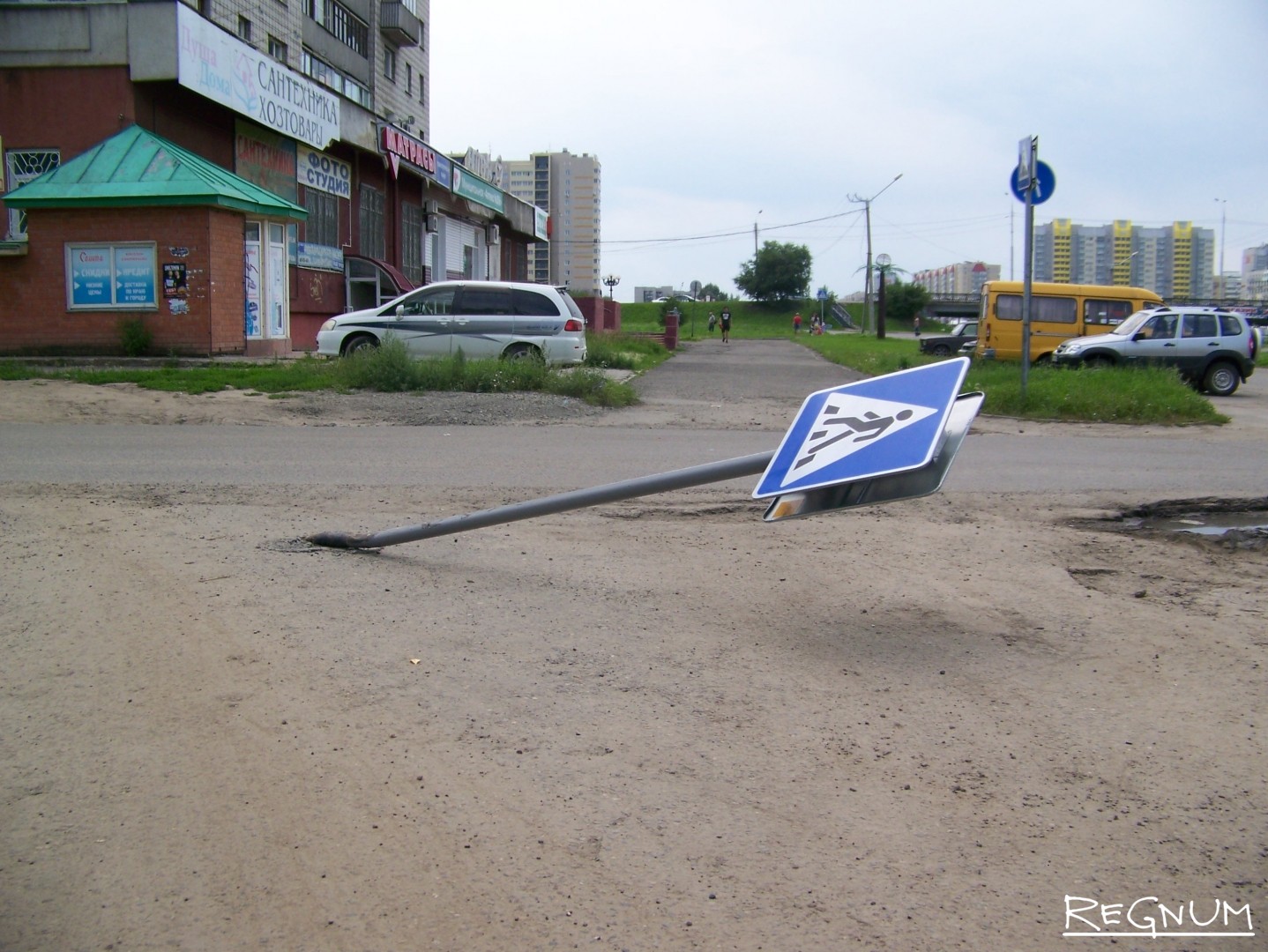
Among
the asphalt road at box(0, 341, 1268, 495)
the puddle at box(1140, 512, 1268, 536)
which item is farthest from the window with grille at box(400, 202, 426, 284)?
the puddle at box(1140, 512, 1268, 536)

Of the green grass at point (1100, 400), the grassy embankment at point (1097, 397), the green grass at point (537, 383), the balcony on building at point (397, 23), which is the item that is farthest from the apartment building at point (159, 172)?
the balcony on building at point (397, 23)

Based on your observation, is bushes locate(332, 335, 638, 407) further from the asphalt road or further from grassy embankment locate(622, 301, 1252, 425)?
grassy embankment locate(622, 301, 1252, 425)

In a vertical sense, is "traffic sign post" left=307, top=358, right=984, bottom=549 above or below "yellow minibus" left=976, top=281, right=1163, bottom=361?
below

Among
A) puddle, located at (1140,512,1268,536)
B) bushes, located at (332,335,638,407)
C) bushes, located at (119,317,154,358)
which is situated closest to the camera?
puddle, located at (1140,512,1268,536)

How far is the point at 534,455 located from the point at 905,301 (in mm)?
82557

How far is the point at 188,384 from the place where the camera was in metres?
14.9

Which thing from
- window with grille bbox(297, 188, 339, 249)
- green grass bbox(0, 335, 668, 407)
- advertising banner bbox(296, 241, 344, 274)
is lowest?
green grass bbox(0, 335, 668, 407)

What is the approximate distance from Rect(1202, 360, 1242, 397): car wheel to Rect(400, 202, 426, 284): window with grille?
2189 centimetres

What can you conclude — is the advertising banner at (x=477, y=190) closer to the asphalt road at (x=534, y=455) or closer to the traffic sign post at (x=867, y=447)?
the asphalt road at (x=534, y=455)

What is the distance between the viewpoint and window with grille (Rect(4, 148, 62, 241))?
19.8 m

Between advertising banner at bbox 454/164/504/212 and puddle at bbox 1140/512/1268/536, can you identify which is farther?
advertising banner at bbox 454/164/504/212

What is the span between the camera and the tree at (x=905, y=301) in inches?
3452

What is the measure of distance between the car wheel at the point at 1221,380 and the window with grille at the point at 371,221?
20713 mm

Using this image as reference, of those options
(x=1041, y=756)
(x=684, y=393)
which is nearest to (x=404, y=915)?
(x=1041, y=756)
